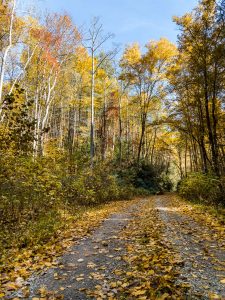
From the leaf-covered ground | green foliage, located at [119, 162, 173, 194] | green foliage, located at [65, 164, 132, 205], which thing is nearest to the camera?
the leaf-covered ground

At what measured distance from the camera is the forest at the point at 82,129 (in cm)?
670

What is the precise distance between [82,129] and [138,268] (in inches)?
1156

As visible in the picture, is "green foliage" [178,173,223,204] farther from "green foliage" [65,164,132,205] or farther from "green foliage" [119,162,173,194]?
"green foliage" [119,162,173,194]

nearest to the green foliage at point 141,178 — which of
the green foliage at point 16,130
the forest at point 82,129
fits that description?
the forest at point 82,129

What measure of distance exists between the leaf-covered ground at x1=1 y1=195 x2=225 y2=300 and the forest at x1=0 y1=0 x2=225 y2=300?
152 mm

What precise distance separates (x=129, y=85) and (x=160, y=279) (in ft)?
78.8

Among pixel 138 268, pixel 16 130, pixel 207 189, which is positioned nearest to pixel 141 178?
pixel 207 189

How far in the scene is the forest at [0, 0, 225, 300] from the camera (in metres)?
6.70

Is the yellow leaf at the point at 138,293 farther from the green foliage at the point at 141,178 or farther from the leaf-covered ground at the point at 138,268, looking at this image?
the green foliage at the point at 141,178

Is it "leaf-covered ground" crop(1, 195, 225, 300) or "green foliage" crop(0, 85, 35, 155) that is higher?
"green foliage" crop(0, 85, 35, 155)

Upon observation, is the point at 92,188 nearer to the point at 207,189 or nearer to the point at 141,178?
the point at 207,189

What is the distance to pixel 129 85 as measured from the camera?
2648 centimetres

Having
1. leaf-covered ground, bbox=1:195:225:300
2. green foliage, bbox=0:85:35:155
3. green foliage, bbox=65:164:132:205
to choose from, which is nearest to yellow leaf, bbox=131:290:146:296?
leaf-covered ground, bbox=1:195:225:300

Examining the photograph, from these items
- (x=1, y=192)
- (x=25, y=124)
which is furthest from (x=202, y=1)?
(x=1, y=192)
